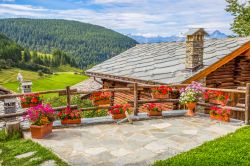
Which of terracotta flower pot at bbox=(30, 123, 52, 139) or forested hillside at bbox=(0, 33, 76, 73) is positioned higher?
forested hillside at bbox=(0, 33, 76, 73)

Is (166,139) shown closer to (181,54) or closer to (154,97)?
(154,97)

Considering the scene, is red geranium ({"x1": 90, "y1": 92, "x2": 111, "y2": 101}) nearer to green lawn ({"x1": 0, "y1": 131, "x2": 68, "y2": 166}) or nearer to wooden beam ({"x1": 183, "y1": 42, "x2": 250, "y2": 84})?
green lawn ({"x1": 0, "y1": 131, "x2": 68, "y2": 166})

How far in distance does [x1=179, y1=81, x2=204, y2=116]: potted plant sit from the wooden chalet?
886mm

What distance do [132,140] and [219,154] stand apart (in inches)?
89.9

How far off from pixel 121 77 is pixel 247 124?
6.66m

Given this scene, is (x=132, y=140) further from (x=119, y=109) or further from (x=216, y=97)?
(x=216, y=97)

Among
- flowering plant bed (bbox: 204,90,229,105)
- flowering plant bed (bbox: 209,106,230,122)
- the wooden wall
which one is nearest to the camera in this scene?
flowering plant bed (bbox: 209,106,230,122)

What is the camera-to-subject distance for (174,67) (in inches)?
499

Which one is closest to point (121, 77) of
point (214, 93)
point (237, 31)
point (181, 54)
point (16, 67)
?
point (181, 54)

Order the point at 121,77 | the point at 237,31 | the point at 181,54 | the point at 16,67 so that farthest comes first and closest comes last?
1. the point at 16,67
2. the point at 237,31
3. the point at 181,54
4. the point at 121,77

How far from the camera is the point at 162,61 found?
14.4 metres

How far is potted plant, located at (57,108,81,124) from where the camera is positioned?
8547 mm

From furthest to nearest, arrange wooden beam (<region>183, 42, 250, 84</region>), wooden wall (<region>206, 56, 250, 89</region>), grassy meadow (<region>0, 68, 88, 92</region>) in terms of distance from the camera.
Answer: grassy meadow (<region>0, 68, 88, 92</region>) < wooden wall (<region>206, 56, 250, 89</region>) < wooden beam (<region>183, 42, 250, 84</region>)

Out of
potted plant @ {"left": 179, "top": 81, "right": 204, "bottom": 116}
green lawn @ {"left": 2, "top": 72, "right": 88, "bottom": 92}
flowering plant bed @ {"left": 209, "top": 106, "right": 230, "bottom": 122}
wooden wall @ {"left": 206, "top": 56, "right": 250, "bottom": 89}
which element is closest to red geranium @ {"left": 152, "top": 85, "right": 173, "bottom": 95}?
potted plant @ {"left": 179, "top": 81, "right": 204, "bottom": 116}
